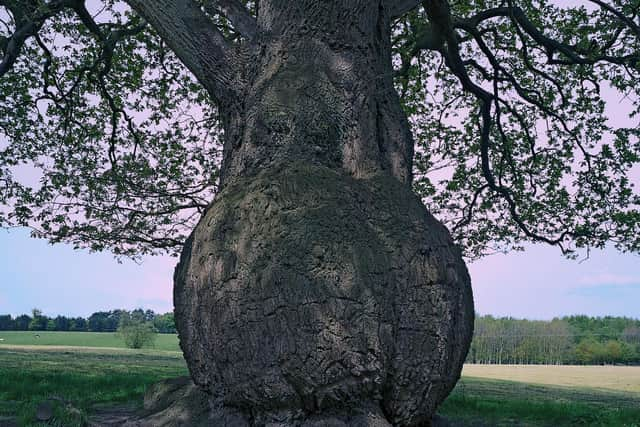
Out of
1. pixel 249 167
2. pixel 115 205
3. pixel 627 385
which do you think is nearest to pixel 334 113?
pixel 249 167

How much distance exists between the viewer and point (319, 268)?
3.86 metres

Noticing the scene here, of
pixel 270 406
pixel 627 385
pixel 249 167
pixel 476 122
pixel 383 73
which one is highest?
pixel 476 122

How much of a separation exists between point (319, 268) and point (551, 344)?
4927 cm

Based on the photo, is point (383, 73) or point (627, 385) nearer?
point (383, 73)

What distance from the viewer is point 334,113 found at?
16.2ft

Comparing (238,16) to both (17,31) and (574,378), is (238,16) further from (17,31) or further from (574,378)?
(574,378)

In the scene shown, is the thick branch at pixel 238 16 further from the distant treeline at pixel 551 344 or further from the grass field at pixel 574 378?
the distant treeline at pixel 551 344

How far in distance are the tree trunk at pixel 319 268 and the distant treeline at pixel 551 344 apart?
41077 mm

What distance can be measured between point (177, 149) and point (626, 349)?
4871 centimetres

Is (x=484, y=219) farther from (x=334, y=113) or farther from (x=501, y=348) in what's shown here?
(x=501, y=348)

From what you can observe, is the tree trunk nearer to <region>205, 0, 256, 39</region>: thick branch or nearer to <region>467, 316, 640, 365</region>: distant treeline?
<region>205, 0, 256, 39</region>: thick branch

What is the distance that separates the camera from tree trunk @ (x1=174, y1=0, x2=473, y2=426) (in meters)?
3.83

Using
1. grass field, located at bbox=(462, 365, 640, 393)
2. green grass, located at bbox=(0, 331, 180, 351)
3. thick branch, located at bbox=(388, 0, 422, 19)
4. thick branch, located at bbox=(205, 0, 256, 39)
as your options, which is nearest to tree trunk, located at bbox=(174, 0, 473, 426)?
thick branch, located at bbox=(205, 0, 256, 39)

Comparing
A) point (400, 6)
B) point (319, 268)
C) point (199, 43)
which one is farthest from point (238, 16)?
point (319, 268)
